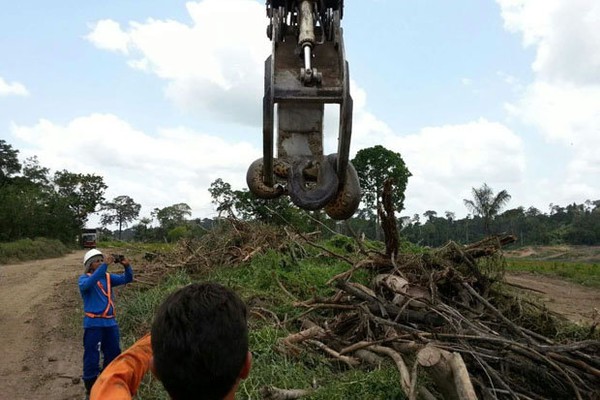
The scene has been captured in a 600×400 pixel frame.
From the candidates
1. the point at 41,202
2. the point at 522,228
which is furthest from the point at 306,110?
the point at 522,228

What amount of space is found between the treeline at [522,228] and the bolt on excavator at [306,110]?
4654cm

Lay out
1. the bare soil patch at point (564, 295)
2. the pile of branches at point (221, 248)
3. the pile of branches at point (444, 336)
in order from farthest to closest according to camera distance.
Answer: the bare soil patch at point (564, 295), the pile of branches at point (221, 248), the pile of branches at point (444, 336)

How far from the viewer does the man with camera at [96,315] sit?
216 inches

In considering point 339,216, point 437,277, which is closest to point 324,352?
point 437,277

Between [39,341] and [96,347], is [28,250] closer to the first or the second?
[39,341]

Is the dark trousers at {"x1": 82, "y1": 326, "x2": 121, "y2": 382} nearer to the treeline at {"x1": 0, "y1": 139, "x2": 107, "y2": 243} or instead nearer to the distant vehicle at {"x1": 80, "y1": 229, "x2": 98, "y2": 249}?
the distant vehicle at {"x1": 80, "y1": 229, "x2": 98, "y2": 249}

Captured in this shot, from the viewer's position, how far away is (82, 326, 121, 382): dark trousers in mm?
5480

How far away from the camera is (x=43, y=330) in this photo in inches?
343

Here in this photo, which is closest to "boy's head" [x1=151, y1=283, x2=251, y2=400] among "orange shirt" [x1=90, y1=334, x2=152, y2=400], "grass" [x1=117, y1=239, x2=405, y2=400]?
"orange shirt" [x1=90, y1=334, x2=152, y2=400]

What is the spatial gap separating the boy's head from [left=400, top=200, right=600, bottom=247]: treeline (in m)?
48.1

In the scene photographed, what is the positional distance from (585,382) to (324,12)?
12.7 feet

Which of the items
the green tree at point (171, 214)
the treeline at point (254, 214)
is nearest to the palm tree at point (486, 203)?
the treeline at point (254, 214)

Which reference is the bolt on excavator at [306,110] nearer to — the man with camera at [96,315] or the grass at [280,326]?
the grass at [280,326]

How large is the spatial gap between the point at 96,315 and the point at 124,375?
4.32 meters
